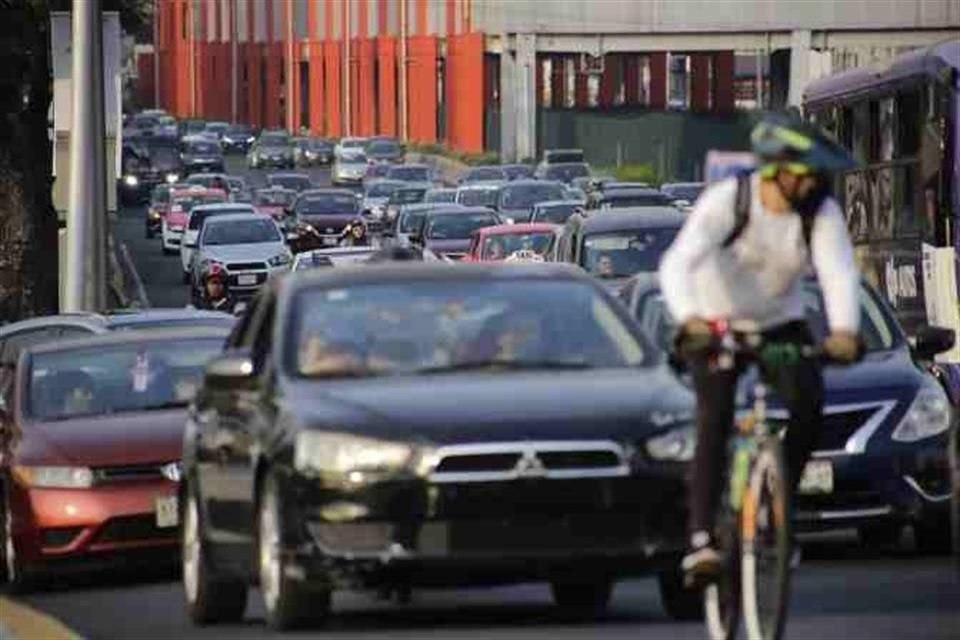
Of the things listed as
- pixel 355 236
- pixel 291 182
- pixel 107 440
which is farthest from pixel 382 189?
pixel 107 440

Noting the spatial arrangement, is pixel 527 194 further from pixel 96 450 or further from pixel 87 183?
pixel 96 450

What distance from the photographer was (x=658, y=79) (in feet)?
391

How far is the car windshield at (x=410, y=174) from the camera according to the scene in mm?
93125

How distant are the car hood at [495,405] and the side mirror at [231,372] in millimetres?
397

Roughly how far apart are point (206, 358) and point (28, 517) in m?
1.71

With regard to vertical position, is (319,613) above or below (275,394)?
below

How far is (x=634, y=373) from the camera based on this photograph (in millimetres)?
13898

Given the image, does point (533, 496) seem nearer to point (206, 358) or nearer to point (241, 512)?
point (241, 512)

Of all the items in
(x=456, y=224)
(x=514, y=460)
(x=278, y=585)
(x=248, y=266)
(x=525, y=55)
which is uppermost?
(x=514, y=460)

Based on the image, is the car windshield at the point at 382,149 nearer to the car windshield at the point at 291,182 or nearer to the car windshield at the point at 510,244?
the car windshield at the point at 291,182

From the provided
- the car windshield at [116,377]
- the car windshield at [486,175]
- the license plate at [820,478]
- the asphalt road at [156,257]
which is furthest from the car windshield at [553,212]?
the license plate at [820,478]

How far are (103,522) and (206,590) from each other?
332cm

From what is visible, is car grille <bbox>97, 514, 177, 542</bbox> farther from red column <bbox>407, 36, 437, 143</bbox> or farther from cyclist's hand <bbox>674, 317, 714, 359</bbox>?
red column <bbox>407, 36, 437, 143</bbox>

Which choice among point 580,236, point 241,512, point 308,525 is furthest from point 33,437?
point 580,236
